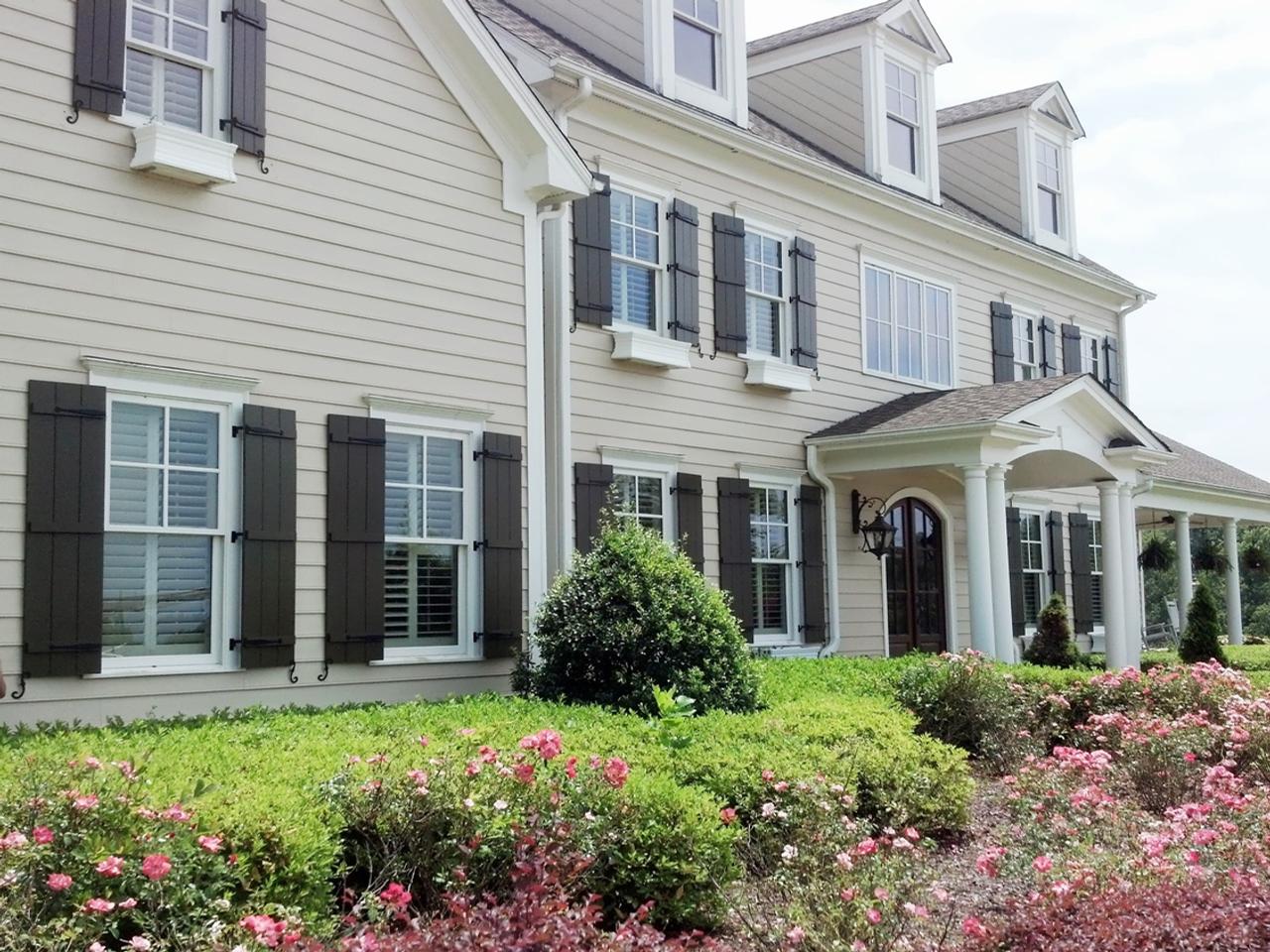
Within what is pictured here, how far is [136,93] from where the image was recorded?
8.19 m

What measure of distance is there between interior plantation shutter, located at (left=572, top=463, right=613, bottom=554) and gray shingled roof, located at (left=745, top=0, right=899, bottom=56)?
684 centimetres

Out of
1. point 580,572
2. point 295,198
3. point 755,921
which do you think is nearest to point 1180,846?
point 755,921

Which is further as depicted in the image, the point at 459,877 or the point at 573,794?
the point at 573,794

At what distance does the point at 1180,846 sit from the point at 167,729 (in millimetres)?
4969

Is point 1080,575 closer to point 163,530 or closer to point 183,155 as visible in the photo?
point 163,530

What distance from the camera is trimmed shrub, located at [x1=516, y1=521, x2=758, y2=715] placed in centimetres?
895

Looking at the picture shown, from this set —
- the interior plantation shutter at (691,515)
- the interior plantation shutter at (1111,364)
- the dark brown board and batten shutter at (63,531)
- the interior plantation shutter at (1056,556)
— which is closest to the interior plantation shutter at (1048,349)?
the interior plantation shutter at (1111,364)

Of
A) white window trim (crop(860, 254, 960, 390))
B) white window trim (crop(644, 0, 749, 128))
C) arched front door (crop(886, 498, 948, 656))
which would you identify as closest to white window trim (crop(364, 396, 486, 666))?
white window trim (crop(644, 0, 749, 128))

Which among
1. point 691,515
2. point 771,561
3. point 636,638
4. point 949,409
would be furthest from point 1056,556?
point 636,638

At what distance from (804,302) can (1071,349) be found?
6.38 metres

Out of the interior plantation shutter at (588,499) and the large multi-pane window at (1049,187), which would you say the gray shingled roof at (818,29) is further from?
the interior plantation shutter at (588,499)

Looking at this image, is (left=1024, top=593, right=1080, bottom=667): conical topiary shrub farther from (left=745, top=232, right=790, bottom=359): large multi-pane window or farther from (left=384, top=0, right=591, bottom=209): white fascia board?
(left=384, top=0, right=591, bottom=209): white fascia board

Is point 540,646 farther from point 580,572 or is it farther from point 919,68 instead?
point 919,68

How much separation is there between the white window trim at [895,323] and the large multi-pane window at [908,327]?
0.5 inches
